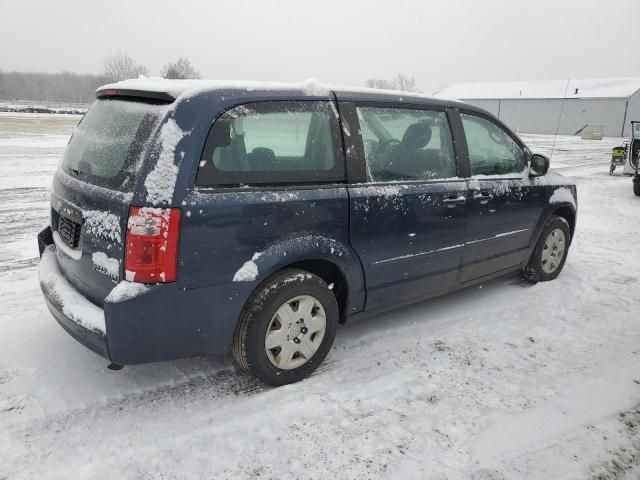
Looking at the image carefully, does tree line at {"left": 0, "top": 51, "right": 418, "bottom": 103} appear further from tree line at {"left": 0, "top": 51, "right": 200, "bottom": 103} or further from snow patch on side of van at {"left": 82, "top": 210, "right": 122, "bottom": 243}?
snow patch on side of van at {"left": 82, "top": 210, "right": 122, "bottom": 243}

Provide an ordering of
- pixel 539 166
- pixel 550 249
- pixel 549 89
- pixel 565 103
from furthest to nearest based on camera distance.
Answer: pixel 549 89
pixel 565 103
pixel 550 249
pixel 539 166

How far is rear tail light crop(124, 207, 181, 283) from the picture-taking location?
2488mm

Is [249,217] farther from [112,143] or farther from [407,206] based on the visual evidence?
[407,206]

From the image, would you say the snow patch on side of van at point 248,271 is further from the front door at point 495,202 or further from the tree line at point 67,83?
the tree line at point 67,83

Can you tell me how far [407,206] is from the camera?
3490 millimetres

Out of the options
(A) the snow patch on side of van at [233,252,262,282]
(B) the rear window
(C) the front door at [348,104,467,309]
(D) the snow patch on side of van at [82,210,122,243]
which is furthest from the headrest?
(D) the snow patch on side of van at [82,210,122,243]

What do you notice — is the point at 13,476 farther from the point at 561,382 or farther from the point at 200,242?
the point at 561,382

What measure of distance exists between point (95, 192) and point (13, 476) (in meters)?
1.43

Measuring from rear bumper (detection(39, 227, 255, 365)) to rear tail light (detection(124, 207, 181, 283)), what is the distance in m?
0.09

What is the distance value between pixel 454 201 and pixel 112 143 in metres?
2.42

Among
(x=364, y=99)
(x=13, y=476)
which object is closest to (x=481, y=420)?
(x=364, y=99)

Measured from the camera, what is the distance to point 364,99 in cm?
339

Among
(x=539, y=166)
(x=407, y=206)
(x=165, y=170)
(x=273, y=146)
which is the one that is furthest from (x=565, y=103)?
(x=165, y=170)

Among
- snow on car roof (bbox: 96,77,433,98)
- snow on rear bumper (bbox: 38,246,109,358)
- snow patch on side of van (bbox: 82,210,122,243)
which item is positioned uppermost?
snow on car roof (bbox: 96,77,433,98)
